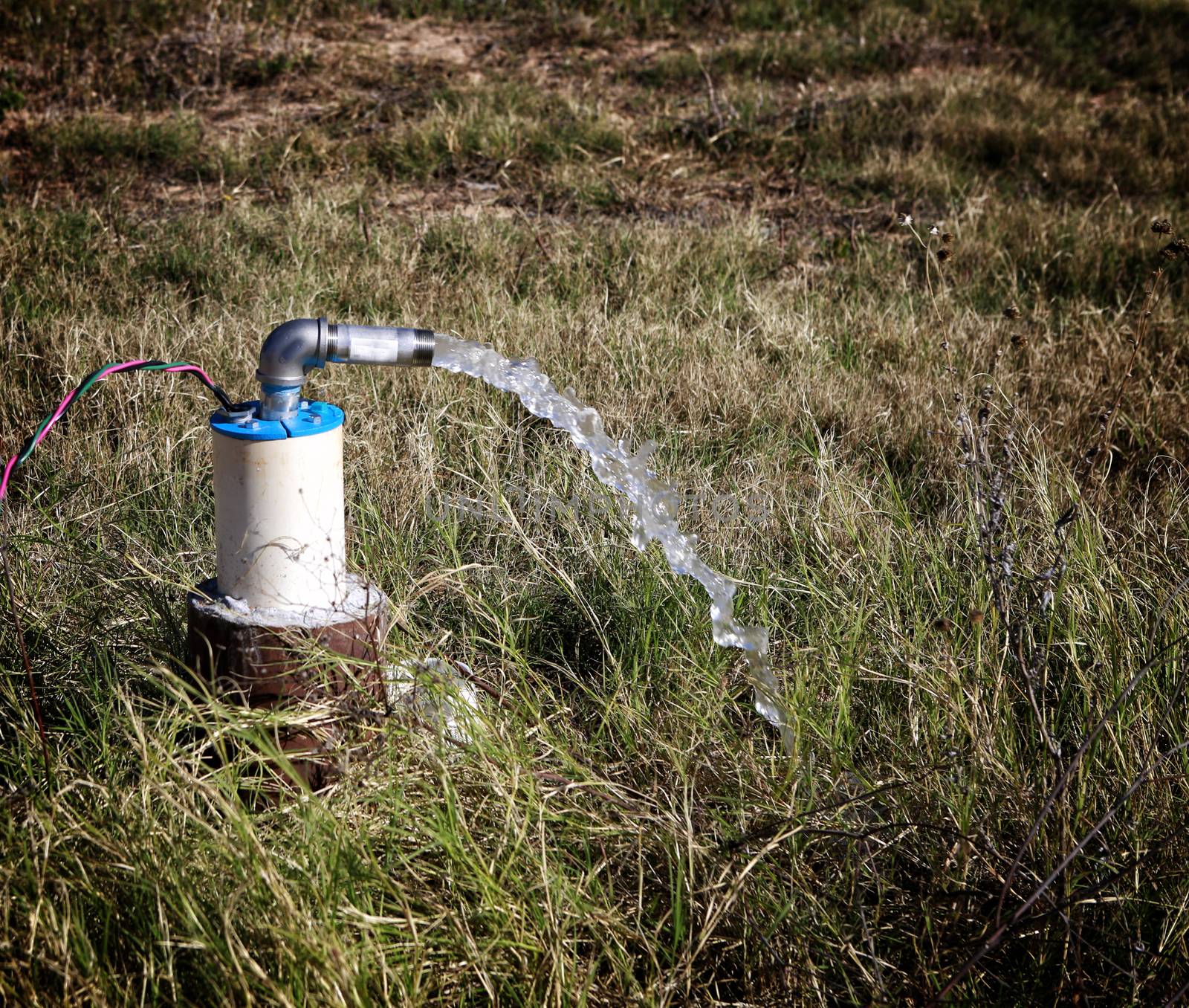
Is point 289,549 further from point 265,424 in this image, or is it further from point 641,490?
point 641,490

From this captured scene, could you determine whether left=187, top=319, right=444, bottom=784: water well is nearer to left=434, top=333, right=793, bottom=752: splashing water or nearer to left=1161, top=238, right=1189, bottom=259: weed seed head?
left=434, top=333, right=793, bottom=752: splashing water

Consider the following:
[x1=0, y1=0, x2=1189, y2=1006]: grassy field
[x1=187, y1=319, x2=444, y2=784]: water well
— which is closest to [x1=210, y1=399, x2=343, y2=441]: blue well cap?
[x1=187, y1=319, x2=444, y2=784]: water well

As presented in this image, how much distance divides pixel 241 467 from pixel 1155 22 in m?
9.35

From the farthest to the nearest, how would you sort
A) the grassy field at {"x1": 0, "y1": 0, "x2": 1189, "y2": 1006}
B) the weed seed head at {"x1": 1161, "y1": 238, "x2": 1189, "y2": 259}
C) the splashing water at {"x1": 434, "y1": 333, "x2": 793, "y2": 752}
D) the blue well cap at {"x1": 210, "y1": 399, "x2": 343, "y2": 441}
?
the weed seed head at {"x1": 1161, "y1": 238, "x2": 1189, "y2": 259} < the splashing water at {"x1": 434, "y1": 333, "x2": 793, "y2": 752} < the blue well cap at {"x1": 210, "y1": 399, "x2": 343, "y2": 441} < the grassy field at {"x1": 0, "y1": 0, "x2": 1189, "y2": 1006}

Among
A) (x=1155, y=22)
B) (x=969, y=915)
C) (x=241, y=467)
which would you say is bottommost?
(x=969, y=915)

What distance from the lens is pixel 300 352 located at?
1.70 meters

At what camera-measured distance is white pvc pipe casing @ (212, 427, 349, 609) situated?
1.67 m

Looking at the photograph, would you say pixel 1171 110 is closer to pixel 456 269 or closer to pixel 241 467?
pixel 456 269

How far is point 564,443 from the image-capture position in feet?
10.1

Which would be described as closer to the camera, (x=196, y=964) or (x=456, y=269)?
(x=196, y=964)

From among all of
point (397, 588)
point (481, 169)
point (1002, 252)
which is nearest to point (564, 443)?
point (397, 588)

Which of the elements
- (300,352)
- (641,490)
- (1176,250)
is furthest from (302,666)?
(1176,250)

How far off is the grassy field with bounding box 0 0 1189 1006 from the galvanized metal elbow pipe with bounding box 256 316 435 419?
0.45 m

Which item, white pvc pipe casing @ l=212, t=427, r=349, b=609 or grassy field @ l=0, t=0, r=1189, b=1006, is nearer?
grassy field @ l=0, t=0, r=1189, b=1006
